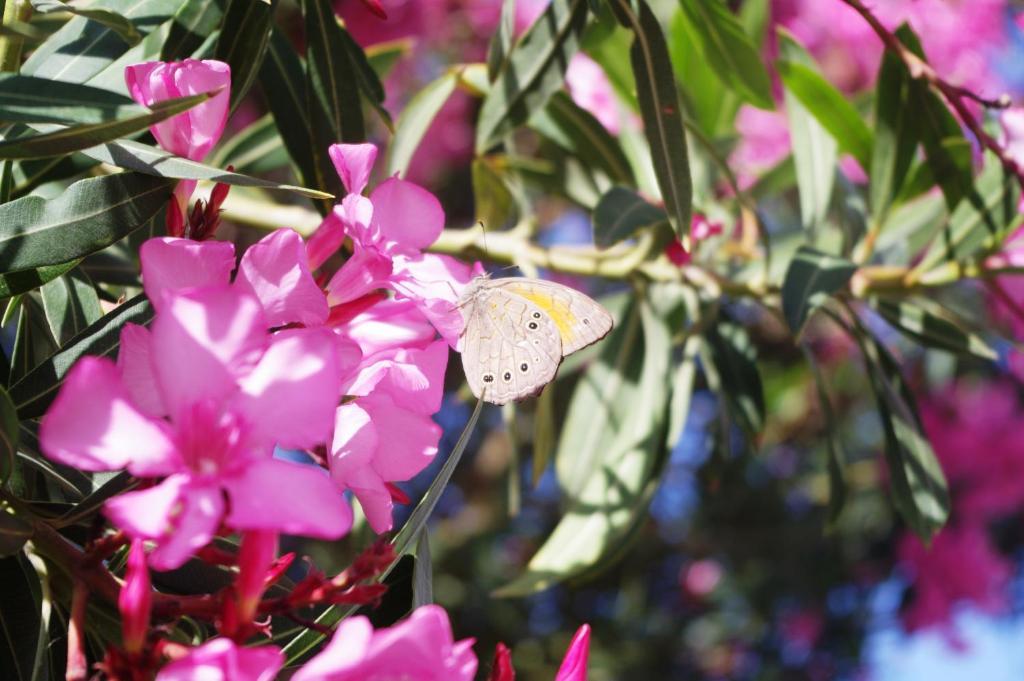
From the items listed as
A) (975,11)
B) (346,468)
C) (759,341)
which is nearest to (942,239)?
(346,468)

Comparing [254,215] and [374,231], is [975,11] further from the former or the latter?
[374,231]

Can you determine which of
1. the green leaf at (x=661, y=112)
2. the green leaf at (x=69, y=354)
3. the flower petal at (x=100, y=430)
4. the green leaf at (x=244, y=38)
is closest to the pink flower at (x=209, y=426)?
the flower petal at (x=100, y=430)

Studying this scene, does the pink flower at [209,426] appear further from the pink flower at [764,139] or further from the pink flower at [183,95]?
the pink flower at [764,139]

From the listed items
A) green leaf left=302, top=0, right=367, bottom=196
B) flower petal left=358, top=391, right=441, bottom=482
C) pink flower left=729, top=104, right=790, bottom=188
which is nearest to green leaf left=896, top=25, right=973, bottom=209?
green leaf left=302, top=0, right=367, bottom=196

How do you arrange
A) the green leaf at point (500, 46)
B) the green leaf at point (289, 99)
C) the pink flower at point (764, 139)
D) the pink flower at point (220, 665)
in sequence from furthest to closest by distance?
the pink flower at point (764, 139), the green leaf at point (500, 46), the green leaf at point (289, 99), the pink flower at point (220, 665)

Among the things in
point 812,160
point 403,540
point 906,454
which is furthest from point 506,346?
point 812,160

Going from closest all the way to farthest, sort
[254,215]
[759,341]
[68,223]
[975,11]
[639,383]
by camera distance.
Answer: [68,223] → [254,215] → [639,383] → [759,341] → [975,11]

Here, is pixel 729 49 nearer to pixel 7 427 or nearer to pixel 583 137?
pixel 583 137
